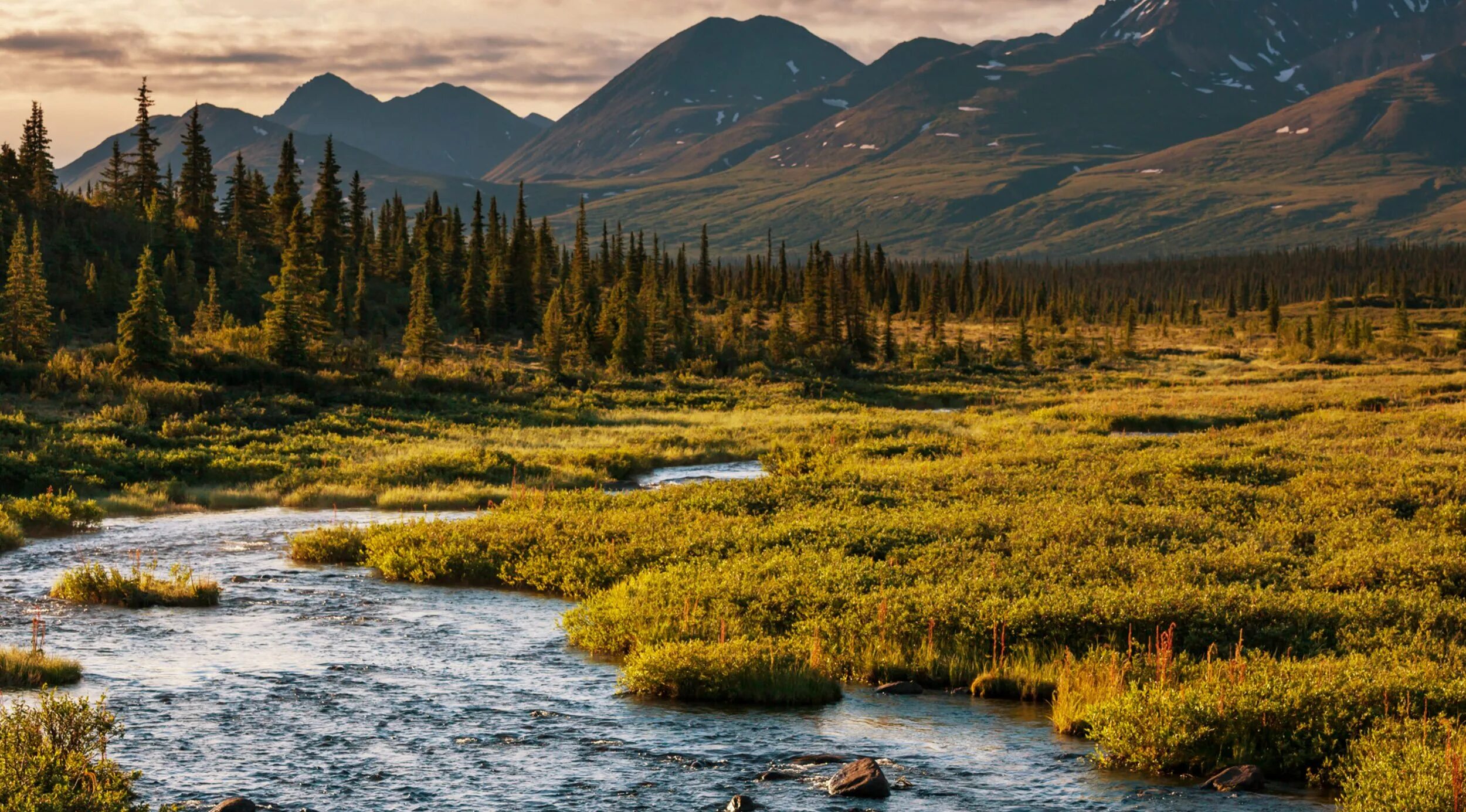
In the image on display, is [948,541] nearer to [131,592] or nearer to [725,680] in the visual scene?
[725,680]

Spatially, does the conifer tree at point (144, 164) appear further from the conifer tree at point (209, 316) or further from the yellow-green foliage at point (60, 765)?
the yellow-green foliage at point (60, 765)

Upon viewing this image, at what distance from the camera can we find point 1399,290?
157 metres

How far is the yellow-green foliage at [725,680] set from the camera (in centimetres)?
1470

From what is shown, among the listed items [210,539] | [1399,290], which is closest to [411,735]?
[210,539]

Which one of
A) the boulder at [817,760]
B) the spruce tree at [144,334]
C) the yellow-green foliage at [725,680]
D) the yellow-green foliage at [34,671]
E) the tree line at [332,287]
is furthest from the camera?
the tree line at [332,287]

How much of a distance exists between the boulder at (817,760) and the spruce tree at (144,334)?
38422 mm

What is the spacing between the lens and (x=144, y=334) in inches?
1741

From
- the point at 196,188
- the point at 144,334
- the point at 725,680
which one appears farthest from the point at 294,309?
the point at 196,188

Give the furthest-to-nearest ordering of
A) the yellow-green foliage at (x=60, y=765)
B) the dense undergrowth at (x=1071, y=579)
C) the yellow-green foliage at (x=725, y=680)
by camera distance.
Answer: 1. the yellow-green foliage at (x=725, y=680)
2. the dense undergrowth at (x=1071, y=579)
3. the yellow-green foliage at (x=60, y=765)

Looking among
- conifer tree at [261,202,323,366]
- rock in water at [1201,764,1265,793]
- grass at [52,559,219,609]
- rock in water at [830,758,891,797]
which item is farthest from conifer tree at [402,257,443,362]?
rock in water at [1201,764,1265,793]

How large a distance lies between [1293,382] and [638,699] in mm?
67125

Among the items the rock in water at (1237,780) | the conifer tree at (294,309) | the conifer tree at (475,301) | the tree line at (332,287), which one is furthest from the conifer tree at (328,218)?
the rock in water at (1237,780)

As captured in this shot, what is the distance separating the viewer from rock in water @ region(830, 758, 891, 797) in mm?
11250

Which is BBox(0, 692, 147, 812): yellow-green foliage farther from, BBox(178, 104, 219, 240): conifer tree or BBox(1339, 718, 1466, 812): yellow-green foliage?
BBox(178, 104, 219, 240): conifer tree
